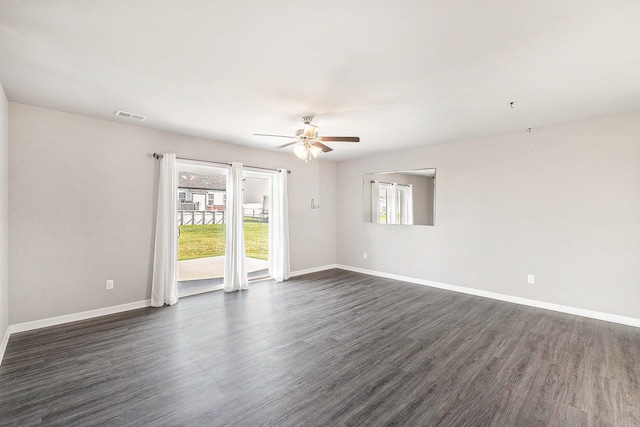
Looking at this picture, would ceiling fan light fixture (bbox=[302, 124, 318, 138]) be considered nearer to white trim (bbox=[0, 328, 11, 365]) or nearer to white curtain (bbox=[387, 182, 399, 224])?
white curtain (bbox=[387, 182, 399, 224])

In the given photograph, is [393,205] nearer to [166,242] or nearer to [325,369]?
[325,369]

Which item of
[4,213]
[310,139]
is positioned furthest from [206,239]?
[310,139]

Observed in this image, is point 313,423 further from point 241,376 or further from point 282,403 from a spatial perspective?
point 241,376

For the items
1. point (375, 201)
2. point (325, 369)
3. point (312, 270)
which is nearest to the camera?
point (325, 369)

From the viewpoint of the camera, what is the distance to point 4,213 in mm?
3080

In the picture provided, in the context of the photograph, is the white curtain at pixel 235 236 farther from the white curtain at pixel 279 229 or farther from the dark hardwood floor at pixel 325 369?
the dark hardwood floor at pixel 325 369

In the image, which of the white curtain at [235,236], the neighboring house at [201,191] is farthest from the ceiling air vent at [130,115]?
the white curtain at [235,236]

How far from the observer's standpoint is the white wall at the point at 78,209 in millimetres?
3338

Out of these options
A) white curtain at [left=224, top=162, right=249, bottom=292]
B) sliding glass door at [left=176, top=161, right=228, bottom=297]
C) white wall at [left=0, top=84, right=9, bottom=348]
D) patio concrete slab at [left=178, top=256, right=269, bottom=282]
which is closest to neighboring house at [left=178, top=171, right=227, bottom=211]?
sliding glass door at [left=176, top=161, right=228, bottom=297]

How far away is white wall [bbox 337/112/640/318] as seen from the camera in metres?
3.61

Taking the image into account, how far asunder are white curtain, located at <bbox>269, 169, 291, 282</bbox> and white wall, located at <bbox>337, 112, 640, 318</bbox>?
7.80 feet

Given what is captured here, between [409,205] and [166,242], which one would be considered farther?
[409,205]

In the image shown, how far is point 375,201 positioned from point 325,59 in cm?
435

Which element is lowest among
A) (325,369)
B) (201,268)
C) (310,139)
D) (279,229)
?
(325,369)
